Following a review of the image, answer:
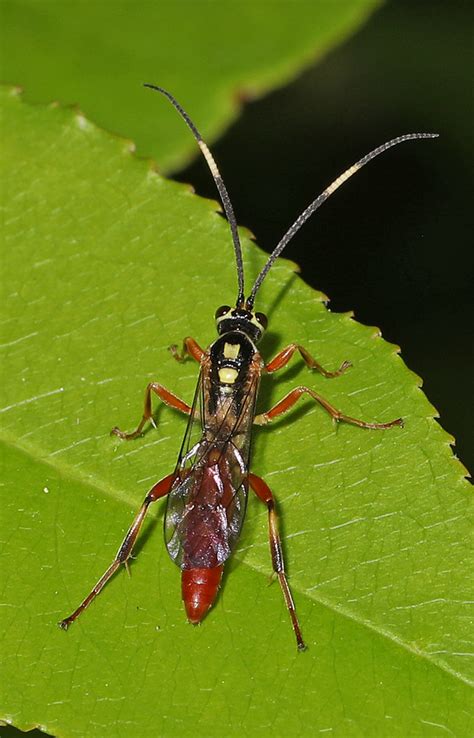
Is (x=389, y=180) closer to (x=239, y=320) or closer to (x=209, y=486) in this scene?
(x=239, y=320)

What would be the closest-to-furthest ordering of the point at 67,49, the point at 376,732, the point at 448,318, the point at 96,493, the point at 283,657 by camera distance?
the point at 376,732 → the point at 283,657 → the point at 96,493 → the point at 67,49 → the point at 448,318

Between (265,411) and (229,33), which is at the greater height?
(229,33)

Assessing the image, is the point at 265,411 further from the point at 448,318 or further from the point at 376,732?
the point at 448,318

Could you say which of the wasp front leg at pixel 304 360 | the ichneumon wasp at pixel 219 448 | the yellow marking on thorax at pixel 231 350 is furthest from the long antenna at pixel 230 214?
the wasp front leg at pixel 304 360

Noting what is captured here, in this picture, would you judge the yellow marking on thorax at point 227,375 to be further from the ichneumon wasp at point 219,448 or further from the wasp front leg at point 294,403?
the wasp front leg at point 294,403

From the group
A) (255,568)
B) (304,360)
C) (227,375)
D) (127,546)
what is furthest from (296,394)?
(127,546)

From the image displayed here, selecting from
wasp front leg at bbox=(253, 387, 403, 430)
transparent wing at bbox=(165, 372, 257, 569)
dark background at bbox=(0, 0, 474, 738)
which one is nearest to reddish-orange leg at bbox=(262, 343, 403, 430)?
wasp front leg at bbox=(253, 387, 403, 430)

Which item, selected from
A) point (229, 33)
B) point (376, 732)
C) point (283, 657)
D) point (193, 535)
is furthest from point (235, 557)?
point (229, 33)
